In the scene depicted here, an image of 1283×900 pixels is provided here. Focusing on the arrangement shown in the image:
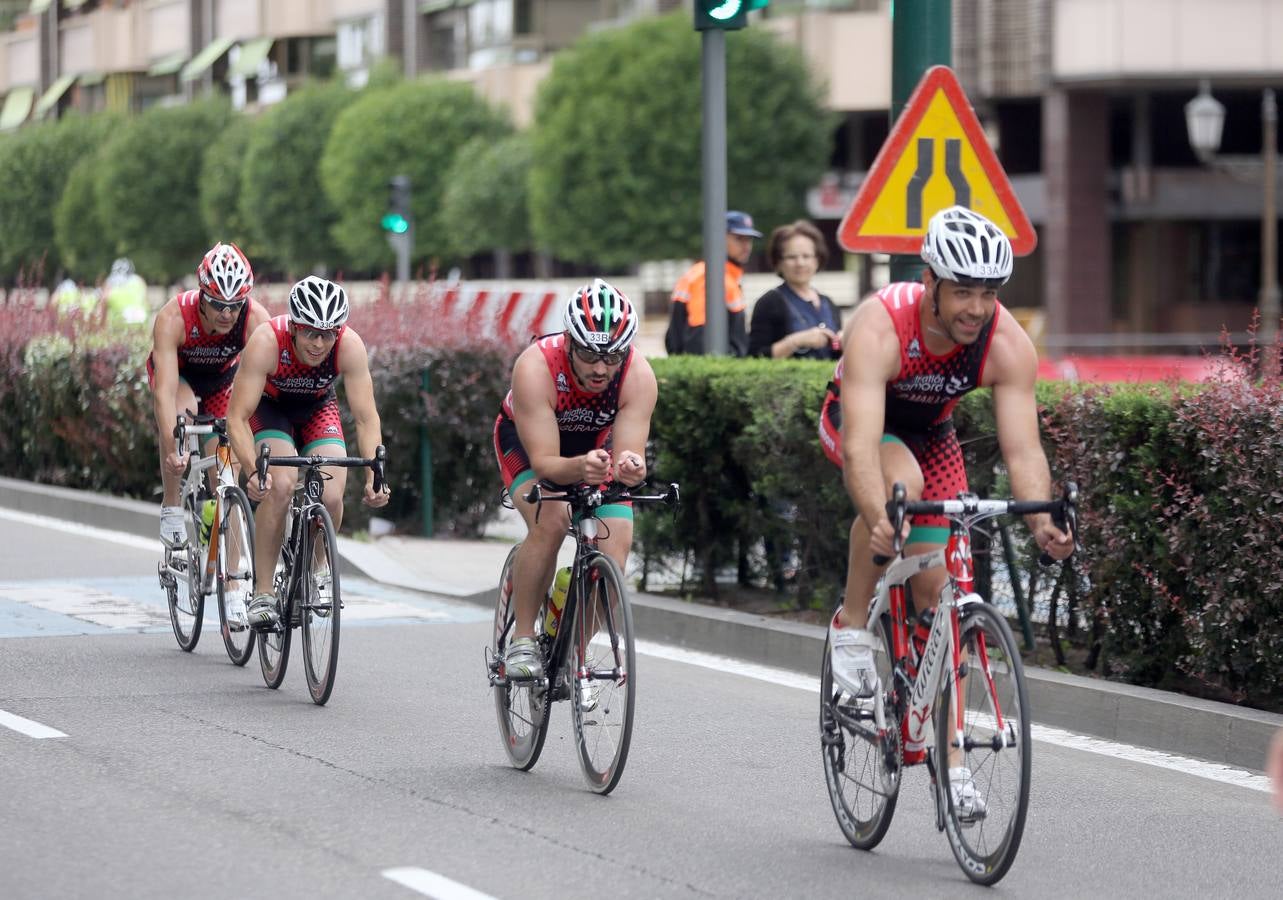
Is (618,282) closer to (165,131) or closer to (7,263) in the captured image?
(165,131)

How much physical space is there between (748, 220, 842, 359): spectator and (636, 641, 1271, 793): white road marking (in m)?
2.32

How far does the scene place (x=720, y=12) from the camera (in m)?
11.6

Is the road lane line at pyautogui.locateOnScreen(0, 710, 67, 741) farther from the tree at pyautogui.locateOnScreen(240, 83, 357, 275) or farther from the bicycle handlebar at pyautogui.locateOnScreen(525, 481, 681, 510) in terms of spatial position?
the tree at pyautogui.locateOnScreen(240, 83, 357, 275)

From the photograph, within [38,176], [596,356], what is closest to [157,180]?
[38,176]

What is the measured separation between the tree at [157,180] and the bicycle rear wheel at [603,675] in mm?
57170

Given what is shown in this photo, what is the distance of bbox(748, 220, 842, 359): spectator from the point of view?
480 inches

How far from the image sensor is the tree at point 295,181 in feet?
184

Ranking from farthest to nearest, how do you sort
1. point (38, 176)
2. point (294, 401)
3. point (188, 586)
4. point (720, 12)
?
point (38, 176)
point (720, 12)
point (188, 586)
point (294, 401)

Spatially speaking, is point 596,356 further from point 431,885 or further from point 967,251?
point 431,885

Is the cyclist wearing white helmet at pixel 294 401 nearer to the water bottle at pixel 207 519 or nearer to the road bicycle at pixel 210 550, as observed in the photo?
the road bicycle at pixel 210 550

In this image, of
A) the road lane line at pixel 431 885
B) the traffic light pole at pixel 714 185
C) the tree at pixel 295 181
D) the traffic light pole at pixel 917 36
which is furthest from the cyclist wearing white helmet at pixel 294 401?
the tree at pixel 295 181

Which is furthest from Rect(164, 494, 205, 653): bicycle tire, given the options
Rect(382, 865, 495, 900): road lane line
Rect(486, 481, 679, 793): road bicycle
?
Rect(382, 865, 495, 900): road lane line

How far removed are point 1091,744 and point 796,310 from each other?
4.50 meters

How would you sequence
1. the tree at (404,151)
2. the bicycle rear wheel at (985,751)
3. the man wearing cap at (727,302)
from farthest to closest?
the tree at (404,151), the man wearing cap at (727,302), the bicycle rear wheel at (985,751)
